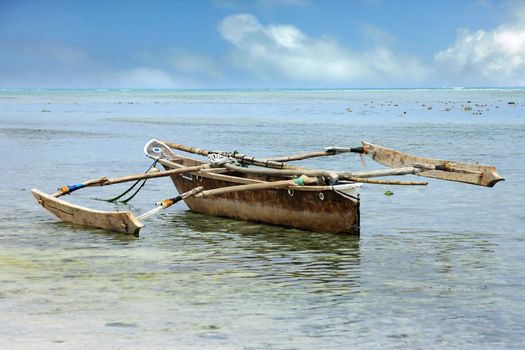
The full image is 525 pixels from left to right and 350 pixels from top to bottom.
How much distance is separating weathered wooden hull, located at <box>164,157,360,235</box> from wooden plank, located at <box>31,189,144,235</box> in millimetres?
1988

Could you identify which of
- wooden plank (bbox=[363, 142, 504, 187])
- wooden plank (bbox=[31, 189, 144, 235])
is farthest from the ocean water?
wooden plank (bbox=[363, 142, 504, 187])

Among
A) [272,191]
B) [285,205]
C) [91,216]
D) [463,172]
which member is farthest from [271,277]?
[463,172]

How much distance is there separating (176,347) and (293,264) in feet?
12.7

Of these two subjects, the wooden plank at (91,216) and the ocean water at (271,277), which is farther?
the wooden plank at (91,216)

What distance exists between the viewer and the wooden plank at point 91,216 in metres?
13.2

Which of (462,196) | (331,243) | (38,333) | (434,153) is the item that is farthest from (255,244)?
(434,153)

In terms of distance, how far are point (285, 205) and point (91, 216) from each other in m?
3.19

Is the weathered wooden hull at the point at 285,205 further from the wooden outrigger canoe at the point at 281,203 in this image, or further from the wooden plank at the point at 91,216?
the wooden plank at the point at 91,216

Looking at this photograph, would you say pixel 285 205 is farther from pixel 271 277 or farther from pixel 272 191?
pixel 271 277

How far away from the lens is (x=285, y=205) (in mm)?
13820

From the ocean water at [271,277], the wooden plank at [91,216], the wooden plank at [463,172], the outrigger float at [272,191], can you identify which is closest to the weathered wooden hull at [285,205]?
the outrigger float at [272,191]

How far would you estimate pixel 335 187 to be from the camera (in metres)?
12.7

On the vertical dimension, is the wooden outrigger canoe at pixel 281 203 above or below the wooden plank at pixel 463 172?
below

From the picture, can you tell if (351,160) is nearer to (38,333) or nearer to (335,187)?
(335,187)
